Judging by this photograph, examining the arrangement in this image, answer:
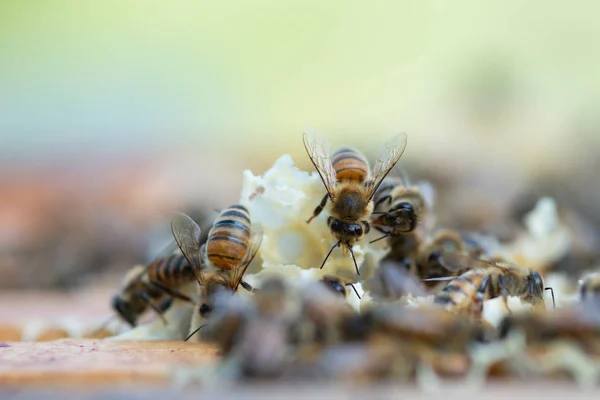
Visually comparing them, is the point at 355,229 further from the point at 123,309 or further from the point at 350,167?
the point at 123,309

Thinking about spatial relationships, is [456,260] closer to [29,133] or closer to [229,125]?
[229,125]

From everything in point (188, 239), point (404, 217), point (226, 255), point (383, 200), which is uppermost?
point (383, 200)

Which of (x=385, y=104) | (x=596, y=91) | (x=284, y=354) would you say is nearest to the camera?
(x=284, y=354)

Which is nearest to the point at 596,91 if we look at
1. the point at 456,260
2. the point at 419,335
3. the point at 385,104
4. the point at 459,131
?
the point at 459,131

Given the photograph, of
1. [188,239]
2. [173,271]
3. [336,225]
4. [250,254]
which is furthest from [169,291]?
[336,225]

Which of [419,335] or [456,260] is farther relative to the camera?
[456,260]

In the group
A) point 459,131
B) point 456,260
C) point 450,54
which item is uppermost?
point 450,54

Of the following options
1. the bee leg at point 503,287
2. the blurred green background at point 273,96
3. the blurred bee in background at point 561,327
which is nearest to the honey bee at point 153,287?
the bee leg at point 503,287
